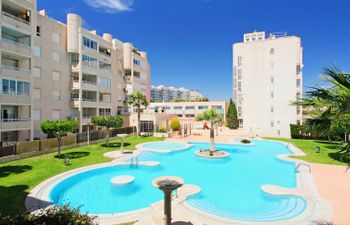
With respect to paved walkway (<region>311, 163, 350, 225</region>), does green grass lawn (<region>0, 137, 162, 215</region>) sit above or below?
above

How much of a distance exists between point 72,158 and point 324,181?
74.8 feet

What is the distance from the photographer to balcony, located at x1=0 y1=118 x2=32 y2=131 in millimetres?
23062

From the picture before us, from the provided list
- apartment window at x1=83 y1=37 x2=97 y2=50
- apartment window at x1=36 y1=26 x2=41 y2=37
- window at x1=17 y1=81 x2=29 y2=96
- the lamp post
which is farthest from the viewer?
apartment window at x1=83 y1=37 x2=97 y2=50

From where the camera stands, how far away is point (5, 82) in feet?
76.9

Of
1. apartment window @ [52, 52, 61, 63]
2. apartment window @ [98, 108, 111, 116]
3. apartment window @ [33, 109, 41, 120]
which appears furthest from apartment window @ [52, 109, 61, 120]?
apartment window @ [98, 108, 111, 116]

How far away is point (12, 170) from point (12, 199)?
7047mm

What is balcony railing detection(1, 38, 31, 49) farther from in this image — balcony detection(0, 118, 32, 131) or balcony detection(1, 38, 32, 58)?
balcony detection(0, 118, 32, 131)

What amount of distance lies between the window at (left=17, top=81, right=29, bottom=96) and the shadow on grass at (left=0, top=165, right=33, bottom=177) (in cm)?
1127

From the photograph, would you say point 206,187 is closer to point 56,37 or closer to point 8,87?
point 8,87

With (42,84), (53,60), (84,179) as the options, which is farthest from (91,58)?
Answer: (84,179)

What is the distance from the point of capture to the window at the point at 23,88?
82.1 ft

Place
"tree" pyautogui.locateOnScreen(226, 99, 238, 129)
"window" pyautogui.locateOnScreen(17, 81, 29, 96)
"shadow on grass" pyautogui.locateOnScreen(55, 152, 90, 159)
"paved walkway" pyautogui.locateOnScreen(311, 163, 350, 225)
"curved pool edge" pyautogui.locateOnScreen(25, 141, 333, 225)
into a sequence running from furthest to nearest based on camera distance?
"tree" pyautogui.locateOnScreen(226, 99, 238, 129) → "window" pyautogui.locateOnScreen(17, 81, 29, 96) → "shadow on grass" pyautogui.locateOnScreen(55, 152, 90, 159) → "paved walkway" pyautogui.locateOnScreen(311, 163, 350, 225) → "curved pool edge" pyautogui.locateOnScreen(25, 141, 333, 225)

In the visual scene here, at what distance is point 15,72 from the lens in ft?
79.7

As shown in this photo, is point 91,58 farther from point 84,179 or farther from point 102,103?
point 84,179
